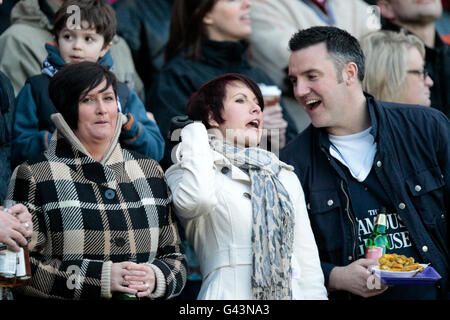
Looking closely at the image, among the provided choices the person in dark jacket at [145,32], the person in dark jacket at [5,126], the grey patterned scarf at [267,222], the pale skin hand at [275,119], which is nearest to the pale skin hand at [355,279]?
the grey patterned scarf at [267,222]

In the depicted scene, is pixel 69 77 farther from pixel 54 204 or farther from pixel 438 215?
pixel 438 215

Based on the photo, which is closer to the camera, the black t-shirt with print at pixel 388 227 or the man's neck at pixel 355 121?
the black t-shirt with print at pixel 388 227

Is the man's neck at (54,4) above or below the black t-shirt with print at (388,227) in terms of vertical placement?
above

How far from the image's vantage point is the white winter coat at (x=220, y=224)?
3.89m

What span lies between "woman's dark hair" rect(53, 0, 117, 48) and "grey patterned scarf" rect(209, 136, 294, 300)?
0.97 m

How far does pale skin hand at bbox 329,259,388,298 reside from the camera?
416 cm

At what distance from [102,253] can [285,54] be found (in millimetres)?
3015

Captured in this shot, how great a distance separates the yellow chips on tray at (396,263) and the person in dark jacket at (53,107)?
1404 mm

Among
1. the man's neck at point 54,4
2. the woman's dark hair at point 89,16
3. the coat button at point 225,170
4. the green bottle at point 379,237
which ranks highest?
the man's neck at point 54,4

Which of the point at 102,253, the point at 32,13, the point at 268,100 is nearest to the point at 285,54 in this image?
the point at 268,100

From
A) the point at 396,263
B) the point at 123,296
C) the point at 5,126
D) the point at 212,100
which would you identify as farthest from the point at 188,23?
the point at 123,296

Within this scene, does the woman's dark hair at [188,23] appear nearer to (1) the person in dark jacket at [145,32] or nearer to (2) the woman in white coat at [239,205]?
(1) the person in dark jacket at [145,32]

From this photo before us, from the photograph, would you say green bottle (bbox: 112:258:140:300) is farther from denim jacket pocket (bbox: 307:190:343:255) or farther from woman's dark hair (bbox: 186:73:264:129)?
denim jacket pocket (bbox: 307:190:343:255)
